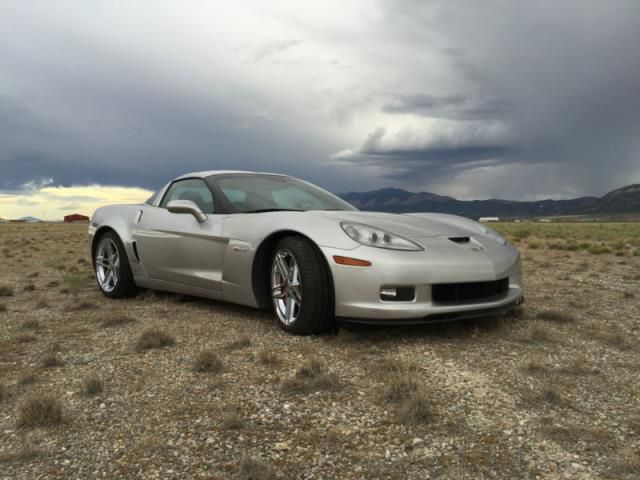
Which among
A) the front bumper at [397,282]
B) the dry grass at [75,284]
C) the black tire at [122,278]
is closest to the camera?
the front bumper at [397,282]

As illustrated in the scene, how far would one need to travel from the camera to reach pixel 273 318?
15.6 feet

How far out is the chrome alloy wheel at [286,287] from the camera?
4.02 m

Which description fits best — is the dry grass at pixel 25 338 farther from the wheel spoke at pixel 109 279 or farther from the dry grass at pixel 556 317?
the dry grass at pixel 556 317

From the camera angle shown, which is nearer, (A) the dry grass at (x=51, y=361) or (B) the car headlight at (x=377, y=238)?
(A) the dry grass at (x=51, y=361)

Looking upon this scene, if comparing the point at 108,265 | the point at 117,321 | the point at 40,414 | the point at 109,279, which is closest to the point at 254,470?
the point at 40,414

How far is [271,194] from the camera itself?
494 centimetres

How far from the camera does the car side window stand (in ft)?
16.3

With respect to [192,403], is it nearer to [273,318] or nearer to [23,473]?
[23,473]

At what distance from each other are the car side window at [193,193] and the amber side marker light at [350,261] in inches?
64.2

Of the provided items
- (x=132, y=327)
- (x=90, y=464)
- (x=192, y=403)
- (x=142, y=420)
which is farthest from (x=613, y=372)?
(x=132, y=327)

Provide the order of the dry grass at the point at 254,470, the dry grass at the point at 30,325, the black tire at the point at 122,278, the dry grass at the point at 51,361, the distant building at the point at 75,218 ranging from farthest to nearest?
the distant building at the point at 75,218 < the black tire at the point at 122,278 < the dry grass at the point at 30,325 < the dry grass at the point at 51,361 < the dry grass at the point at 254,470

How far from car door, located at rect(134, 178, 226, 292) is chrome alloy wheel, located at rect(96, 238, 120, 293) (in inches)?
21.7

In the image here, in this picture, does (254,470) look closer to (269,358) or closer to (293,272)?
(269,358)

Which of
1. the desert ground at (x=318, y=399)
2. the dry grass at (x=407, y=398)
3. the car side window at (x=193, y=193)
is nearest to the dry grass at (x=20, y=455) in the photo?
the desert ground at (x=318, y=399)
